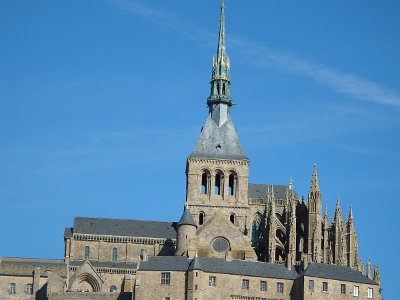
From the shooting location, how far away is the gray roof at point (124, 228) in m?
130

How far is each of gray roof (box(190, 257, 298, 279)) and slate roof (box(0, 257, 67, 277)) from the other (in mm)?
13618

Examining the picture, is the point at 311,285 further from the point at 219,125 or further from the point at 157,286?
the point at 219,125

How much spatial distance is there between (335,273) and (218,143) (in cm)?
2356

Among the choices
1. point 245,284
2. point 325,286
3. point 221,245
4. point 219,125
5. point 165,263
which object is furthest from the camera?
point 219,125

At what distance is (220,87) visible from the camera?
142750mm

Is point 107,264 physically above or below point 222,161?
below

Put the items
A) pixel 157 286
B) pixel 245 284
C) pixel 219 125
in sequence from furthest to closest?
pixel 219 125 < pixel 245 284 < pixel 157 286

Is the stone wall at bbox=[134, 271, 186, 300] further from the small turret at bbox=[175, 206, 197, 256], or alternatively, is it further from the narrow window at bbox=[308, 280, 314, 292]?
the narrow window at bbox=[308, 280, 314, 292]

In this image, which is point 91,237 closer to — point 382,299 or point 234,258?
point 234,258

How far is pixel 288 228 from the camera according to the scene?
128 metres

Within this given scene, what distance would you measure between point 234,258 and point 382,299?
16756 millimetres

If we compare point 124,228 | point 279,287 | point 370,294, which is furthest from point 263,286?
point 124,228

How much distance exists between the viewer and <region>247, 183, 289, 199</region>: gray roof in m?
139

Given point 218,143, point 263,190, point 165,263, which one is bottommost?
point 165,263
